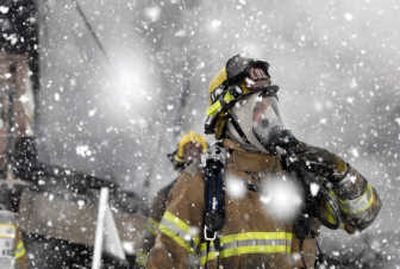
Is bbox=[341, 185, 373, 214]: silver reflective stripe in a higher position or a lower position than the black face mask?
lower

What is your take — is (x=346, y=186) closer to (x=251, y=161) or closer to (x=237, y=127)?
(x=251, y=161)

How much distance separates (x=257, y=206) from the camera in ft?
7.70

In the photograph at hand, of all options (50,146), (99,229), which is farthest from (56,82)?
(99,229)

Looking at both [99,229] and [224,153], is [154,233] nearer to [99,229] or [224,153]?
[99,229]

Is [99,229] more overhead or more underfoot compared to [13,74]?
more underfoot

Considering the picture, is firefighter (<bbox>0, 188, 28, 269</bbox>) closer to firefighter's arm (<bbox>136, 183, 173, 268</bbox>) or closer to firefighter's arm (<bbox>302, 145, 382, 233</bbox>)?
firefighter's arm (<bbox>136, 183, 173, 268</bbox>)

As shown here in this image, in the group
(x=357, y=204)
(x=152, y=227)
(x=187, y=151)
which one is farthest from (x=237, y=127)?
(x=187, y=151)

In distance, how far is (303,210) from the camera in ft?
7.88

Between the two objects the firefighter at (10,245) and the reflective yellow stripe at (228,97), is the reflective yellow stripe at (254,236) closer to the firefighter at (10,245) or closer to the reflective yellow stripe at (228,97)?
the reflective yellow stripe at (228,97)

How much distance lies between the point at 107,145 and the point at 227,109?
10.00 metres

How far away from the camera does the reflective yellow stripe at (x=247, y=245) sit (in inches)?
88.0

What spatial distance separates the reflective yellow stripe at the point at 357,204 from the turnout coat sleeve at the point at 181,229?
0.66 meters

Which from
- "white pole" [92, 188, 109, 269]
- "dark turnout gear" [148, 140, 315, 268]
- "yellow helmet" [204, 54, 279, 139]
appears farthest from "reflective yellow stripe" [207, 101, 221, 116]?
"white pole" [92, 188, 109, 269]

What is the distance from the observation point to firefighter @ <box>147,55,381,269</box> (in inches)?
88.0
